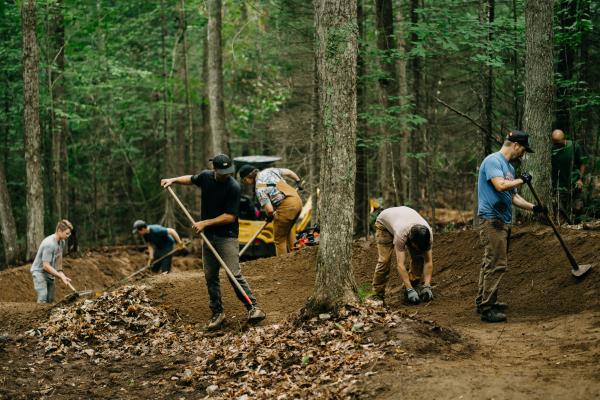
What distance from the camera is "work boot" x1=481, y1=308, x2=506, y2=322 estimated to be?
864cm

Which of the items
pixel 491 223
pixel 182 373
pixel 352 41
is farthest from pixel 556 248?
pixel 182 373

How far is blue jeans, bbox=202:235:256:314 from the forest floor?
1.32ft

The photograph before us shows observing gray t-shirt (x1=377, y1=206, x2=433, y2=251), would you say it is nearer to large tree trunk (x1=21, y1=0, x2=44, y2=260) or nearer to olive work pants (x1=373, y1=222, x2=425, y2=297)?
olive work pants (x1=373, y1=222, x2=425, y2=297)

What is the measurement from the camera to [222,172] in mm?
9516

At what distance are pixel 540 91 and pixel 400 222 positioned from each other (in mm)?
3094

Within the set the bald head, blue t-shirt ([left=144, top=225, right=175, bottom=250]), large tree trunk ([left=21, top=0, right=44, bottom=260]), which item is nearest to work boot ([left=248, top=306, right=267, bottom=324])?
the bald head

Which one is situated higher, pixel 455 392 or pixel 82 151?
pixel 82 151

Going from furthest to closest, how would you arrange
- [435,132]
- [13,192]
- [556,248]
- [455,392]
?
[13,192]
[435,132]
[556,248]
[455,392]

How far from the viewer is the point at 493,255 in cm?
858

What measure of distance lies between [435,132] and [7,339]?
1209 centimetres

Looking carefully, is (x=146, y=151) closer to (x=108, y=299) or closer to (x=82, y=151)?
(x=82, y=151)

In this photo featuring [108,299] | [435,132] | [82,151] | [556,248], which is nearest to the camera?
[556,248]

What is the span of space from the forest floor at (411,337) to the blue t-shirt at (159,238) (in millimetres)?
3764

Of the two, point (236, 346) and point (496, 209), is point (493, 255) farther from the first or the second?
point (236, 346)
